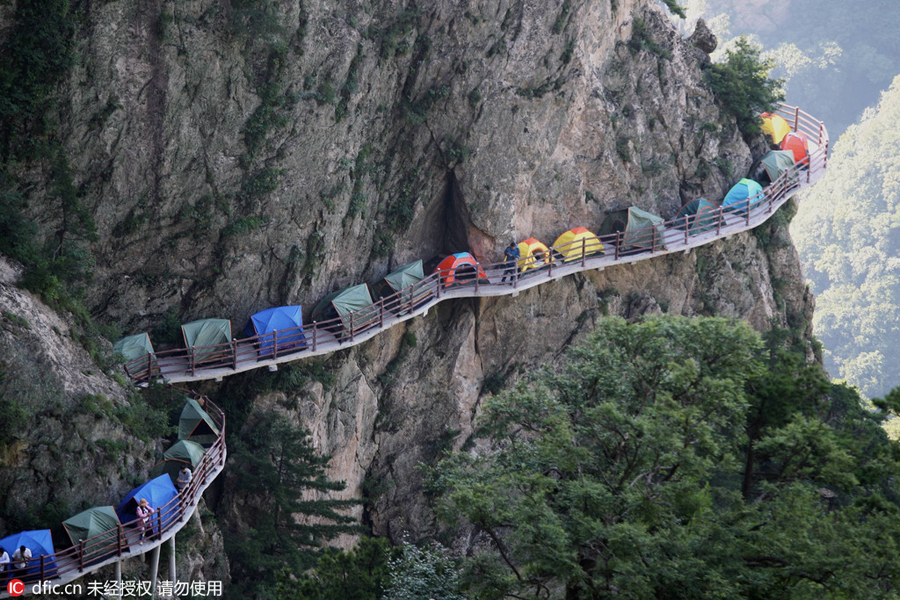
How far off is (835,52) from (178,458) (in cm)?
15346

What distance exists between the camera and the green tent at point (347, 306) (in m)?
34.7

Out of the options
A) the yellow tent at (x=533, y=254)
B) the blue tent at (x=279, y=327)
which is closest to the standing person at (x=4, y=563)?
the blue tent at (x=279, y=327)

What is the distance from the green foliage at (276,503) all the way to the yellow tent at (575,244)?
1411cm

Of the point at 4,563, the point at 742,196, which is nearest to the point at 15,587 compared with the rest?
the point at 4,563

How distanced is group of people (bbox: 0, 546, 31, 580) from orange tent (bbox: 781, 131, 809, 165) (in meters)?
39.0

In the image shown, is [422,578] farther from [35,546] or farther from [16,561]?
[16,561]

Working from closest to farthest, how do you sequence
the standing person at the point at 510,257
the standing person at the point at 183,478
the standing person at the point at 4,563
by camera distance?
1. the standing person at the point at 4,563
2. the standing person at the point at 183,478
3. the standing person at the point at 510,257

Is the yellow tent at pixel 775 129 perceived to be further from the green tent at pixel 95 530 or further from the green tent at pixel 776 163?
the green tent at pixel 95 530

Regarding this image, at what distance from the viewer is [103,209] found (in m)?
31.3

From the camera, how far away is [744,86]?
45844mm

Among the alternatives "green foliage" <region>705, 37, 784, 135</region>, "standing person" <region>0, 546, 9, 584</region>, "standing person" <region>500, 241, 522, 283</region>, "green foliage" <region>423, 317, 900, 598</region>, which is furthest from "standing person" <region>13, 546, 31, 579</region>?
"green foliage" <region>705, 37, 784, 135</region>

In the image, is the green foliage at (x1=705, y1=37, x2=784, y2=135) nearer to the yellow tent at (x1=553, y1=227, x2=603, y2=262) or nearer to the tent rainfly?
the yellow tent at (x1=553, y1=227, x2=603, y2=262)

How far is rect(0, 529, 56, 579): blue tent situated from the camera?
22.4 metres

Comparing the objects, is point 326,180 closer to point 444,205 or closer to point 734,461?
point 444,205
